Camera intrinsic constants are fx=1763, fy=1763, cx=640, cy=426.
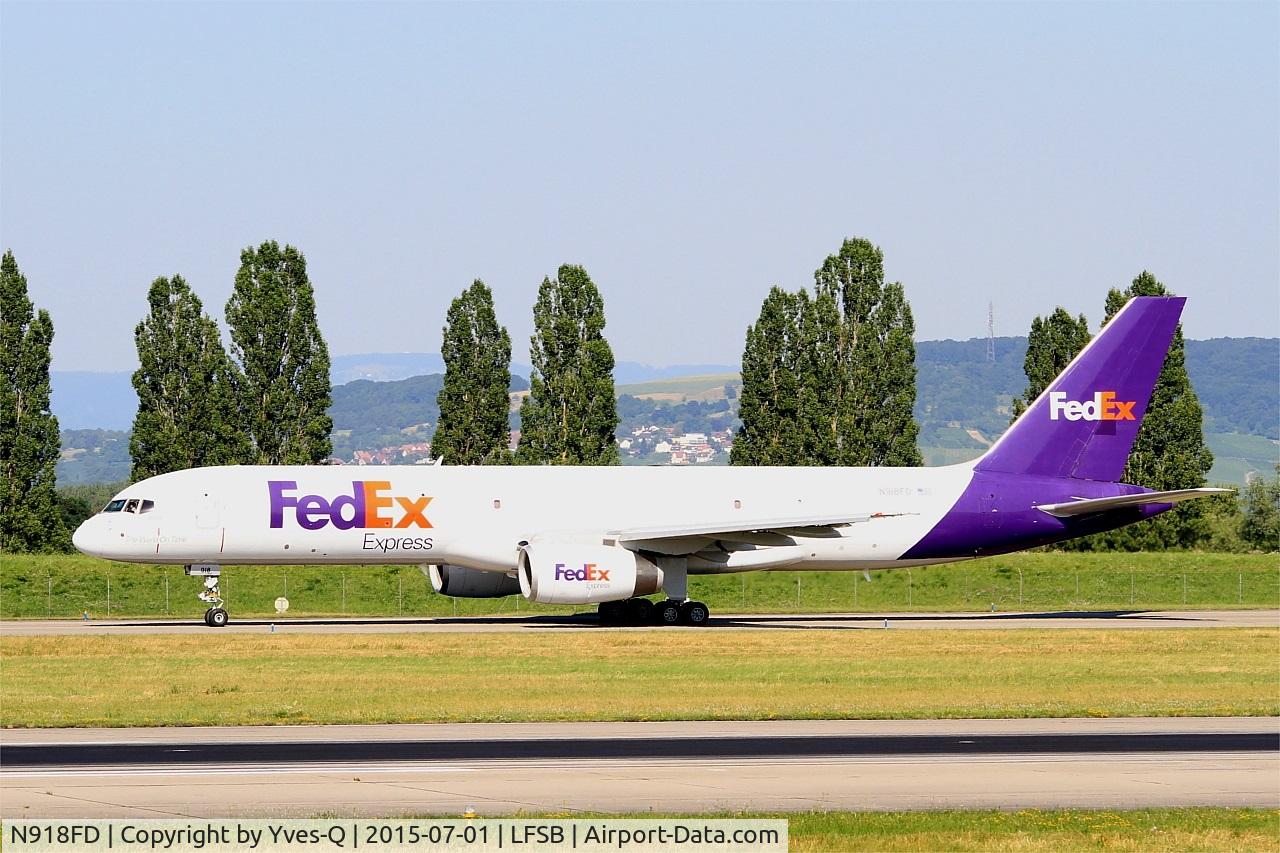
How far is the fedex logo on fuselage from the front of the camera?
46500 millimetres

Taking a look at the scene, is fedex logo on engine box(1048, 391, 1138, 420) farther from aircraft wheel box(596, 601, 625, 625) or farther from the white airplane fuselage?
aircraft wheel box(596, 601, 625, 625)

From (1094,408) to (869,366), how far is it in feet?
88.5

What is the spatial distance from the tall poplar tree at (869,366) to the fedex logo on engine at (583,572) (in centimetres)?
3390

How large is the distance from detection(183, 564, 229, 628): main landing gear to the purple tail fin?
884 inches

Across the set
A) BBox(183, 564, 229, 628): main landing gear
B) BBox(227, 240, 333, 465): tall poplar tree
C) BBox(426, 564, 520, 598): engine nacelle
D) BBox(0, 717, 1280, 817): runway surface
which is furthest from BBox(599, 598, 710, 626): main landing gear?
BBox(227, 240, 333, 465): tall poplar tree

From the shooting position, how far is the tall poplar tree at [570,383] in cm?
7806

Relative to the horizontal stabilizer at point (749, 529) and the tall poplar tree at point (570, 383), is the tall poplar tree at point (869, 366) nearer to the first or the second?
the tall poplar tree at point (570, 383)

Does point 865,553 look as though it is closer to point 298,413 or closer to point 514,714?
point 514,714

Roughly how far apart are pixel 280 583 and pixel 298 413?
17.4 metres

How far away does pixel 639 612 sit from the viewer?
162 feet

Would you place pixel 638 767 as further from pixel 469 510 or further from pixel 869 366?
pixel 869 366

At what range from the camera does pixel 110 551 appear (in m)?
46.0

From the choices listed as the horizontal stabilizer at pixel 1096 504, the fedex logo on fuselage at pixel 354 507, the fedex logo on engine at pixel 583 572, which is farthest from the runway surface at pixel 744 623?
the horizontal stabilizer at pixel 1096 504

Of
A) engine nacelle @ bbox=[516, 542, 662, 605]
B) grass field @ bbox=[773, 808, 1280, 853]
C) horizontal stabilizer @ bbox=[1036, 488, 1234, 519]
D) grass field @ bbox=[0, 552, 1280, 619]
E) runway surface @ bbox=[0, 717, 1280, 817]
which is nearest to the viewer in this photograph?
grass field @ bbox=[773, 808, 1280, 853]
